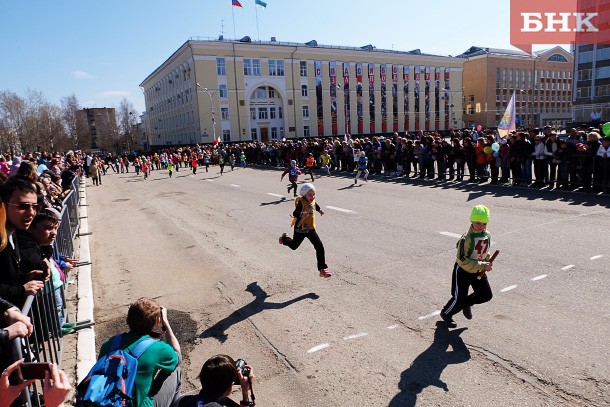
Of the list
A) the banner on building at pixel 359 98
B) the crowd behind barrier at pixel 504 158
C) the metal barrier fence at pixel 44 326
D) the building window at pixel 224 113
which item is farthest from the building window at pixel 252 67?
the metal barrier fence at pixel 44 326

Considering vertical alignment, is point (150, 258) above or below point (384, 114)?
below

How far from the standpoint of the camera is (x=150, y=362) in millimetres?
2797

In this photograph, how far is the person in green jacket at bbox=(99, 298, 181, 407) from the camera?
2.74m

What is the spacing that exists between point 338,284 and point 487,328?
7.65 feet

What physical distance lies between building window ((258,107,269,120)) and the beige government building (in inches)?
0.6

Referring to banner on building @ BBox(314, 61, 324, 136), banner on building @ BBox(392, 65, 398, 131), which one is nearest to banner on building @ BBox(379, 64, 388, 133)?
banner on building @ BBox(392, 65, 398, 131)

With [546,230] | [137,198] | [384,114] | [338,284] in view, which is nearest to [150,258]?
[338,284]

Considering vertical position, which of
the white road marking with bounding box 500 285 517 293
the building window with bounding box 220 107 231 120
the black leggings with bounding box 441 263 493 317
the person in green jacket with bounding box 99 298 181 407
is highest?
the building window with bounding box 220 107 231 120

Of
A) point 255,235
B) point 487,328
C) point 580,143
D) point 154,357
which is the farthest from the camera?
point 580,143

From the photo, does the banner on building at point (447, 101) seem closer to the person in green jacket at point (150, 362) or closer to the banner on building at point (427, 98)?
the banner on building at point (427, 98)

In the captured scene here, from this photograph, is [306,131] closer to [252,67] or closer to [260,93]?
[260,93]

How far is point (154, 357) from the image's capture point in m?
2.82

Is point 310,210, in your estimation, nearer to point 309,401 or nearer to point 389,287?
point 389,287

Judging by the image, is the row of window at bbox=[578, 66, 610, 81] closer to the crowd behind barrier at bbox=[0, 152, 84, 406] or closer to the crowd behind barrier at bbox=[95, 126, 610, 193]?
the crowd behind barrier at bbox=[95, 126, 610, 193]
